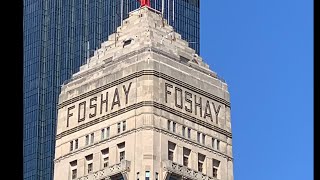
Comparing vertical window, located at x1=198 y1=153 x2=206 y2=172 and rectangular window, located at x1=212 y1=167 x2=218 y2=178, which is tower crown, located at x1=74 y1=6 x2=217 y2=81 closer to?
vertical window, located at x1=198 y1=153 x2=206 y2=172

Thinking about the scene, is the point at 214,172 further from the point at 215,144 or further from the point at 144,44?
the point at 144,44

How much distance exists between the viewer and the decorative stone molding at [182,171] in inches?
3398

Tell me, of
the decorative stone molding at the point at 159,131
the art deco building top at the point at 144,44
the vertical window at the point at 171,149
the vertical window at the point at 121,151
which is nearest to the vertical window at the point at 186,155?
the decorative stone molding at the point at 159,131

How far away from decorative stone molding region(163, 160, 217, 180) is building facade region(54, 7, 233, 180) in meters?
0.08

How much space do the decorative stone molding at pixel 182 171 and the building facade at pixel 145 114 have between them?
8cm

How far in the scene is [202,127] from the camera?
9112cm

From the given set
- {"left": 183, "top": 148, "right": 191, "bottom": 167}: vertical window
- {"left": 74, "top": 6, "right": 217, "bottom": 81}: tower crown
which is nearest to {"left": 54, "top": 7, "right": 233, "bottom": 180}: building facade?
{"left": 183, "top": 148, "right": 191, "bottom": 167}: vertical window

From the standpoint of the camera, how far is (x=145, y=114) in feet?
285

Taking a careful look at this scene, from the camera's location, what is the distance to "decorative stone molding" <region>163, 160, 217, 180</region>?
86312mm
